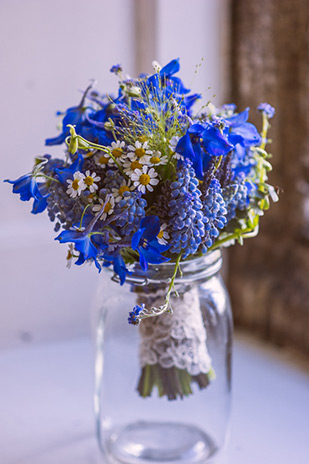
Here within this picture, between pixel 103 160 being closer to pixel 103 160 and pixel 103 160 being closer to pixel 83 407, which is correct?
pixel 103 160

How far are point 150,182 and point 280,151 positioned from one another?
1.80 feet

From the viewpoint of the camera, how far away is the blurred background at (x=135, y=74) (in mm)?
1092

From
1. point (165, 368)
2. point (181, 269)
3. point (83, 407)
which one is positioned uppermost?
point (181, 269)

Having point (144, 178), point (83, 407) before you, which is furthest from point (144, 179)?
point (83, 407)

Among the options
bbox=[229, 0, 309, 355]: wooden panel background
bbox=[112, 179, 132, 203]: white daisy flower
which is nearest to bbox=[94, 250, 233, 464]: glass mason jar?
bbox=[112, 179, 132, 203]: white daisy flower

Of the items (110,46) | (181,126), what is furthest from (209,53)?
(181,126)

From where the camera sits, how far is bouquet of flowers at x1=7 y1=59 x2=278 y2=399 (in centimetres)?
66

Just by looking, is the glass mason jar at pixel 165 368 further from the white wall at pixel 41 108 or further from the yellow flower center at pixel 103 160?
the white wall at pixel 41 108

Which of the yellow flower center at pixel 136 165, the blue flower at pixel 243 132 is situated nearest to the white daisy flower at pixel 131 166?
the yellow flower center at pixel 136 165

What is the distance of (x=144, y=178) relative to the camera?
0.67 metres

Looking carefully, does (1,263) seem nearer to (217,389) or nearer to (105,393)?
(105,393)

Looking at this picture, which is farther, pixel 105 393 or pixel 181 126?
pixel 105 393

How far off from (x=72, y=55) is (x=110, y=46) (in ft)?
0.24

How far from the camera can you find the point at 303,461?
2.89ft
